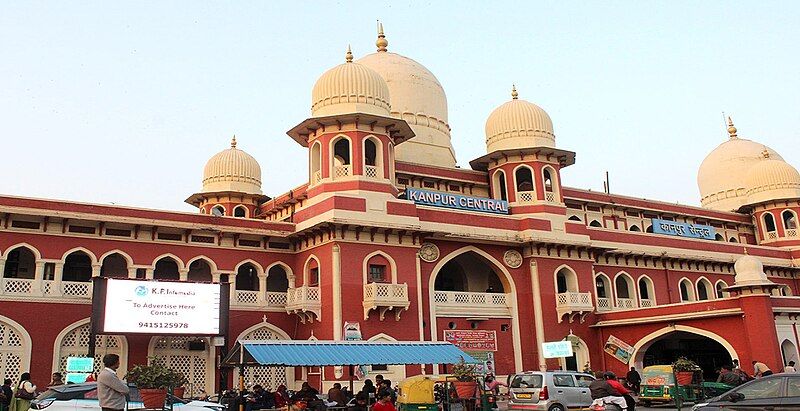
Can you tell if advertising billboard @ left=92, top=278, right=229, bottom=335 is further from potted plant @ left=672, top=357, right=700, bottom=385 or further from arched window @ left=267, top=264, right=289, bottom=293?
potted plant @ left=672, top=357, right=700, bottom=385

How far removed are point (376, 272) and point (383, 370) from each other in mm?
3732

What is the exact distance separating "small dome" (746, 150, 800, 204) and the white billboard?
32.7 meters

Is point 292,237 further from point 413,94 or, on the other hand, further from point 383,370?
point 413,94

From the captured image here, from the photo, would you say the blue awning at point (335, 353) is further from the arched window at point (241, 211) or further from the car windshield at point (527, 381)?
the arched window at point (241, 211)

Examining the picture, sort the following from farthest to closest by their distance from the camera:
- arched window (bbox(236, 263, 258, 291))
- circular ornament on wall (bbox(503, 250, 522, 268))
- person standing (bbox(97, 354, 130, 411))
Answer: circular ornament on wall (bbox(503, 250, 522, 268)), arched window (bbox(236, 263, 258, 291)), person standing (bbox(97, 354, 130, 411))

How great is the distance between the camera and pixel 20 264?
26.0 meters

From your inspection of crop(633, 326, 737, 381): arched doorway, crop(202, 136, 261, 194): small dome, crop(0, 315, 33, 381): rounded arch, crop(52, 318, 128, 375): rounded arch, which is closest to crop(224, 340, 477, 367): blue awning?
crop(52, 318, 128, 375): rounded arch

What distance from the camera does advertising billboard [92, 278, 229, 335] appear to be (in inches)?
888

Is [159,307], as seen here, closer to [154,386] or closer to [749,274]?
[154,386]

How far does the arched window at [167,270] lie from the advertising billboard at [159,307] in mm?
4155

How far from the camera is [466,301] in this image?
2992 centimetres

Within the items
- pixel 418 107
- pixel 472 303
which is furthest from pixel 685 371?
pixel 418 107

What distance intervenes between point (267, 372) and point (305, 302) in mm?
2973

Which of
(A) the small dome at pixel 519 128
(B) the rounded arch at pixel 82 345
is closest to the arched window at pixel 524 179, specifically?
(A) the small dome at pixel 519 128
